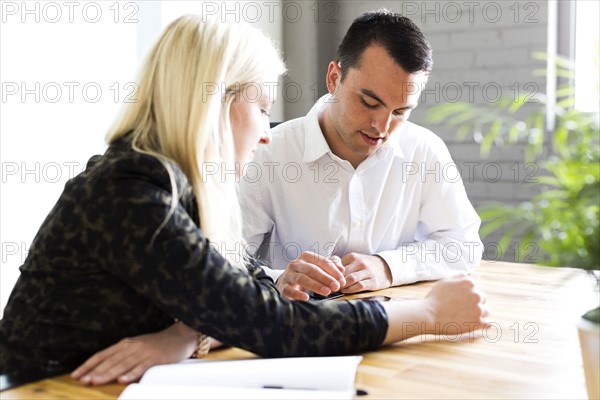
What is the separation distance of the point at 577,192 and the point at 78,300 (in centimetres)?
74

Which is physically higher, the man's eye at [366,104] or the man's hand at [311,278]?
the man's eye at [366,104]

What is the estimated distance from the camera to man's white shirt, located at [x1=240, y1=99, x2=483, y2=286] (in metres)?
2.05

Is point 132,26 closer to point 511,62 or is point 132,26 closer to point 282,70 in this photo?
point 511,62

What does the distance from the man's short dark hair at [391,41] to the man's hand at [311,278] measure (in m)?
0.66

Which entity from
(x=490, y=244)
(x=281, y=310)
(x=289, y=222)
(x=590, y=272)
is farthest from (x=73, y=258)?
(x=490, y=244)

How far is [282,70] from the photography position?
139cm

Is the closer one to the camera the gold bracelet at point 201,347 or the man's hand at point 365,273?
the gold bracelet at point 201,347

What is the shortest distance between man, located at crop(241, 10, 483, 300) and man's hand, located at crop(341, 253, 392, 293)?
128 millimetres

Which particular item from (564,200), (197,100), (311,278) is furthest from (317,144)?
(564,200)

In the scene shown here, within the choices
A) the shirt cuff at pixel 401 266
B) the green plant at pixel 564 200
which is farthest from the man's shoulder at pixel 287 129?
the green plant at pixel 564 200

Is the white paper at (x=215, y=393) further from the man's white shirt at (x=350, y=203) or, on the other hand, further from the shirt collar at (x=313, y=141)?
the shirt collar at (x=313, y=141)

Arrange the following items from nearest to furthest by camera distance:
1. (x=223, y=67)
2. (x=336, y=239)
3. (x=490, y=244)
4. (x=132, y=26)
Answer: (x=223, y=67), (x=336, y=239), (x=132, y=26), (x=490, y=244)

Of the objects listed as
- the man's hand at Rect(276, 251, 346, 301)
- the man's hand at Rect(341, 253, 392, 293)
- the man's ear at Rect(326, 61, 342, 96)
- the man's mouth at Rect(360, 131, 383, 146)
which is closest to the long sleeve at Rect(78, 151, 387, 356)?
the man's hand at Rect(276, 251, 346, 301)

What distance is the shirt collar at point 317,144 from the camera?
2100mm
